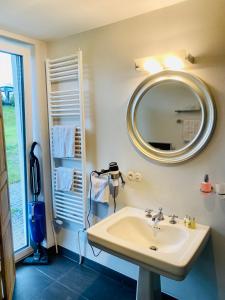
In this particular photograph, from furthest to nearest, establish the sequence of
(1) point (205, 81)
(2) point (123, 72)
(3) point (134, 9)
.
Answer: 1. (2) point (123, 72)
2. (3) point (134, 9)
3. (1) point (205, 81)

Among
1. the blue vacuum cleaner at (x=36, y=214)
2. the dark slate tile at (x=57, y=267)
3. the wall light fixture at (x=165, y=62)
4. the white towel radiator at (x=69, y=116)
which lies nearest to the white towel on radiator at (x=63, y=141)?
the white towel radiator at (x=69, y=116)

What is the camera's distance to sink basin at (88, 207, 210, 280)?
130cm

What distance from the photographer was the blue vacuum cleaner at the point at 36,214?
247 centimetres

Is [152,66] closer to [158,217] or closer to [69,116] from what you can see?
[69,116]

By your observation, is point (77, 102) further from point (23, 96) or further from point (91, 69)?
point (23, 96)

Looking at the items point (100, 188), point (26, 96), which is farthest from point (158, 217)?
point (26, 96)

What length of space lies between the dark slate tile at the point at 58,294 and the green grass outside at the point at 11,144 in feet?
3.64

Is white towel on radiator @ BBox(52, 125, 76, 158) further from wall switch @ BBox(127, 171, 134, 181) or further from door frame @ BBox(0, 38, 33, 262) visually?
wall switch @ BBox(127, 171, 134, 181)

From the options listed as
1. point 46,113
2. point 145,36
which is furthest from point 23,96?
point 145,36

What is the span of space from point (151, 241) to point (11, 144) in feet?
5.51

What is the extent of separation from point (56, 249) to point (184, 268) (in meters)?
1.84

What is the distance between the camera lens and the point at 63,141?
7.65 feet

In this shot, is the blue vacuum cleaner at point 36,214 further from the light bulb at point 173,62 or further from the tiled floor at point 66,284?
the light bulb at point 173,62

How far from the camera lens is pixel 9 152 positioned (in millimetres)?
2420
